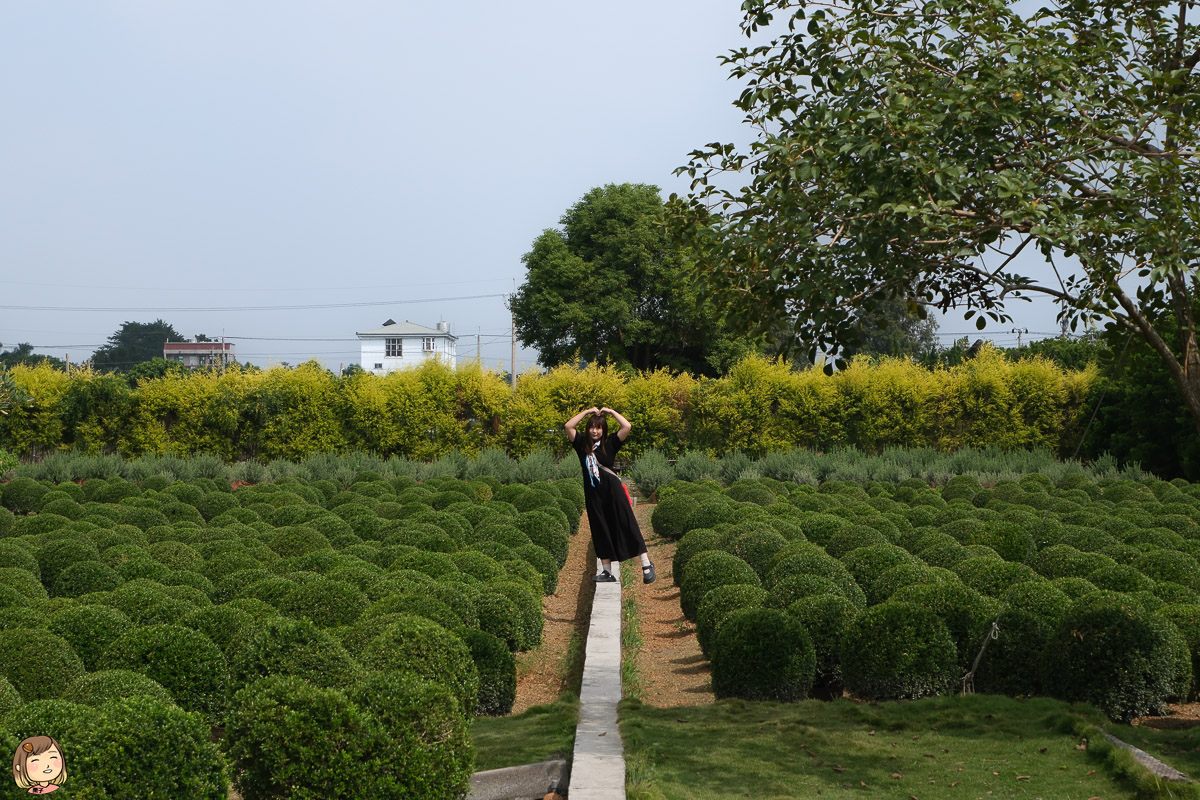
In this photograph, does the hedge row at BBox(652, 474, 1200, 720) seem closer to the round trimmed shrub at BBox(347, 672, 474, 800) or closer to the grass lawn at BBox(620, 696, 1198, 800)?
the grass lawn at BBox(620, 696, 1198, 800)

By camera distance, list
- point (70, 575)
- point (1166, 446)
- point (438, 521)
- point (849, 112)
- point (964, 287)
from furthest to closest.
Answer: point (1166, 446) < point (438, 521) < point (70, 575) < point (964, 287) < point (849, 112)

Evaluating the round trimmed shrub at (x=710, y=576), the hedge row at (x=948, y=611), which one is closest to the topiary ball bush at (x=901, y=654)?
the hedge row at (x=948, y=611)

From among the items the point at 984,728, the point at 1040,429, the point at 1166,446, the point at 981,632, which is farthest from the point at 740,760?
the point at 1040,429

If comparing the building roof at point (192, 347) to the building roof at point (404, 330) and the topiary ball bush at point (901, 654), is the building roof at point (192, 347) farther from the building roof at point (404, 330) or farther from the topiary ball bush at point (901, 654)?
the topiary ball bush at point (901, 654)

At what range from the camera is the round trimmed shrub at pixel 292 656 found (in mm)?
4938

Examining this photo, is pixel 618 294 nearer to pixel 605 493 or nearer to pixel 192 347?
pixel 605 493

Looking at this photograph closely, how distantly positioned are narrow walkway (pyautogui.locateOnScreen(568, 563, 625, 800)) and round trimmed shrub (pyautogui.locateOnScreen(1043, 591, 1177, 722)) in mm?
2871

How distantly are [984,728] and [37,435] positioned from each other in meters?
23.2

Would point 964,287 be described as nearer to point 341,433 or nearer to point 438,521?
point 438,521

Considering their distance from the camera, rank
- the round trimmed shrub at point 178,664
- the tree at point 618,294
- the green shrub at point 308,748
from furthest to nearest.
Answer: the tree at point 618,294 < the round trimmed shrub at point 178,664 < the green shrub at point 308,748

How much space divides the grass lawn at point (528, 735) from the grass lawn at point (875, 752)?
1.19 ft

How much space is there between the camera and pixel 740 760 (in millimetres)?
5219

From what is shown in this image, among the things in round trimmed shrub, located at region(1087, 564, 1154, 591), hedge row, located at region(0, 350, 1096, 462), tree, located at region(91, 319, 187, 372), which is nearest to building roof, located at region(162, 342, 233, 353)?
tree, located at region(91, 319, 187, 372)

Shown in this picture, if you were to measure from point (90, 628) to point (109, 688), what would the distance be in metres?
1.43
